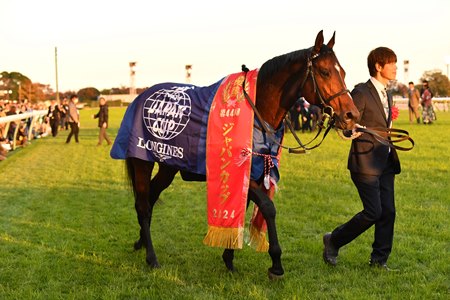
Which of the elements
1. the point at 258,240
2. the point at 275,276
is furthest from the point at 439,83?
the point at 275,276

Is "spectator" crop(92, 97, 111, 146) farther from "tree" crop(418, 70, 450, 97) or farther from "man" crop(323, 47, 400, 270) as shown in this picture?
"tree" crop(418, 70, 450, 97)

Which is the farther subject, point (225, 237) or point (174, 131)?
point (174, 131)

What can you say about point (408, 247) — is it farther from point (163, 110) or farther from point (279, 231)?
point (163, 110)

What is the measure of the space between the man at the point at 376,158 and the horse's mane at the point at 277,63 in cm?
63

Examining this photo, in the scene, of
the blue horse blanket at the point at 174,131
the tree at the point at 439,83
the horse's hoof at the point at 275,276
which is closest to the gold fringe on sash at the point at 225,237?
the horse's hoof at the point at 275,276

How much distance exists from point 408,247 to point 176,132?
2635mm

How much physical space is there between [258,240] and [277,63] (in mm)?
1623

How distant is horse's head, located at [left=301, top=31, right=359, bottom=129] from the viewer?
4281 mm

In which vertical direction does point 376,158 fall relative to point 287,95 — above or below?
below

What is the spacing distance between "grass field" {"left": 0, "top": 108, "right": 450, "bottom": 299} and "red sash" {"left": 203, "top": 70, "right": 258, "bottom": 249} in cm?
44

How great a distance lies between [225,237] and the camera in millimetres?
4699

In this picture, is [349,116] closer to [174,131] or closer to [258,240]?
[258,240]

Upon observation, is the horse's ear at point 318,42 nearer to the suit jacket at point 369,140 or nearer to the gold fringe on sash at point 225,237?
the suit jacket at point 369,140

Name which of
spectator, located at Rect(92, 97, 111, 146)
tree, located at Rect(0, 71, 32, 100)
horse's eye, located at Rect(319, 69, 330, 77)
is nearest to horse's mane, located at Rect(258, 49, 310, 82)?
horse's eye, located at Rect(319, 69, 330, 77)
